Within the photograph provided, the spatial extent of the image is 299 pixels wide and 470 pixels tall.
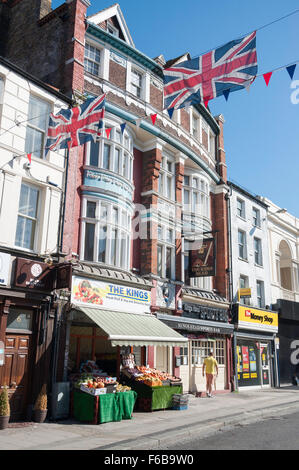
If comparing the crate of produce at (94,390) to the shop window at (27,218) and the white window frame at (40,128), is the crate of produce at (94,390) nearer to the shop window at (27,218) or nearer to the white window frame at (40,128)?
the shop window at (27,218)

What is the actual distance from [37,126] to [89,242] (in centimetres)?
451

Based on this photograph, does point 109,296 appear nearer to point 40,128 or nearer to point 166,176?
point 40,128

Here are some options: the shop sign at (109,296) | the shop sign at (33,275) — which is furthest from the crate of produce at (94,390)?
the shop sign at (33,275)

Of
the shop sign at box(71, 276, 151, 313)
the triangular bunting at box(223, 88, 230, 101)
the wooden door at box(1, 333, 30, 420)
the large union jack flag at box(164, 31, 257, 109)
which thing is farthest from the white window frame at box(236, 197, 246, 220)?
the wooden door at box(1, 333, 30, 420)

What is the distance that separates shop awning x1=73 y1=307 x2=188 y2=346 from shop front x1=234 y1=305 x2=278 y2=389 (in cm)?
873

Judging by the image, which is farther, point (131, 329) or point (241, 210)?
point (241, 210)

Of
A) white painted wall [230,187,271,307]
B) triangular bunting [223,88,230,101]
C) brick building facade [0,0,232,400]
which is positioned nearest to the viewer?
triangular bunting [223,88,230,101]

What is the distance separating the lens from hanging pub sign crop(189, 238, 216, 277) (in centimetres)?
1858

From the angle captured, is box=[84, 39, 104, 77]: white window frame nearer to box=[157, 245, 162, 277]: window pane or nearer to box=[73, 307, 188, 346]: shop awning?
box=[157, 245, 162, 277]: window pane

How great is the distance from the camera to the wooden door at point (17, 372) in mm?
11266

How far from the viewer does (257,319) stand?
78.6 feet

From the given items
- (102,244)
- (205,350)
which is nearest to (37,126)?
(102,244)

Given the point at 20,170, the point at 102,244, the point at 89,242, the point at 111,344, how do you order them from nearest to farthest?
1. the point at 20,170
2. the point at 111,344
3. the point at 89,242
4. the point at 102,244

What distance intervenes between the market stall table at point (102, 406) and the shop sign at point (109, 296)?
115 inches
